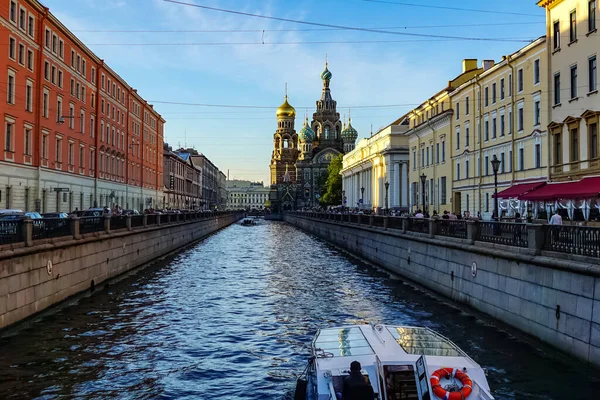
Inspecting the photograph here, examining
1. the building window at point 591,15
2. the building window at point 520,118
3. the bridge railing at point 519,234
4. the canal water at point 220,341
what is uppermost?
the building window at point 591,15

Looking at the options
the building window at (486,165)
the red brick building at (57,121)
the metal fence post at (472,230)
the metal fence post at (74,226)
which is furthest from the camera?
the building window at (486,165)

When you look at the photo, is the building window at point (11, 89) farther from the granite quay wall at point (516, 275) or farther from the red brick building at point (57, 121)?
the granite quay wall at point (516, 275)

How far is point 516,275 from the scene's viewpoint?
1672cm

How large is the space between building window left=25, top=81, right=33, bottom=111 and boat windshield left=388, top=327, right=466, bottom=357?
123 feet

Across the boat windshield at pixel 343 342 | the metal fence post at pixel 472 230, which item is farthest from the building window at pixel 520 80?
the boat windshield at pixel 343 342

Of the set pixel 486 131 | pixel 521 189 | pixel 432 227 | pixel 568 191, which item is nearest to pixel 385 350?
pixel 432 227

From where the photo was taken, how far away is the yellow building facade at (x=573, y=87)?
30.4 meters

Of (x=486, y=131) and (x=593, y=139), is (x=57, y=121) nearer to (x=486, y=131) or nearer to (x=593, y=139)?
(x=486, y=131)

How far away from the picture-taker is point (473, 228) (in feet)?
69.4

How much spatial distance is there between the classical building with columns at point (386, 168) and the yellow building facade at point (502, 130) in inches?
766

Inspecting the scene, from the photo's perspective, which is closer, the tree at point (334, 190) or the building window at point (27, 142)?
the building window at point (27, 142)

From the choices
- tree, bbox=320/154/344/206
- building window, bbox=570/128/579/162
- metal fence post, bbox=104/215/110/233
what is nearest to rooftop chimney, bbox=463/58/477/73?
building window, bbox=570/128/579/162

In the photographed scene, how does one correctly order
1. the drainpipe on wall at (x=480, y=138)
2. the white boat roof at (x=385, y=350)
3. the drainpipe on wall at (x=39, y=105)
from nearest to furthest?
the white boat roof at (x=385, y=350), the drainpipe on wall at (x=39, y=105), the drainpipe on wall at (x=480, y=138)

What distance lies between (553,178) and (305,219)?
6066 centimetres
